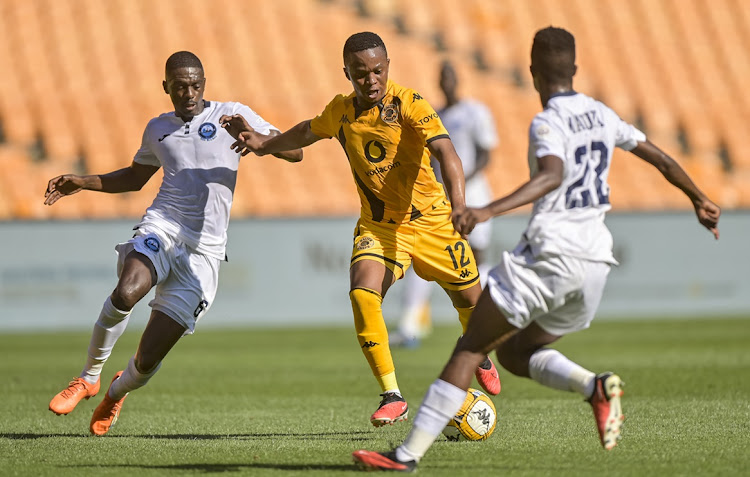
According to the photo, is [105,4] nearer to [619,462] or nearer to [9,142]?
[9,142]

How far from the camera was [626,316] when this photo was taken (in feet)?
53.5

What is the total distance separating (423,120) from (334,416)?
Result: 221cm

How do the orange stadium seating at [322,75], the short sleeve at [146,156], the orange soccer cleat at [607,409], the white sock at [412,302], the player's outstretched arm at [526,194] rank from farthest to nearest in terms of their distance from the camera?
the orange stadium seating at [322,75] < the white sock at [412,302] < the short sleeve at [146,156] < the orange soccer cleat at [607,409] < the player's outstretched arm at [526,194]

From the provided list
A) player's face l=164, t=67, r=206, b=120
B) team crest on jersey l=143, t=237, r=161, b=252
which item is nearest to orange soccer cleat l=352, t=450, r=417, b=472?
team crest on jersey l=143, t=237, r=161, b=252

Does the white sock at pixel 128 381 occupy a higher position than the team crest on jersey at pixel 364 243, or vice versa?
the team crest on jersey at pixel 364 243

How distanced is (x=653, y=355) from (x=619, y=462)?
20.3ft

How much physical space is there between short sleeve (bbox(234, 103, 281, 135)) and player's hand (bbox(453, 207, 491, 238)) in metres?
2.45

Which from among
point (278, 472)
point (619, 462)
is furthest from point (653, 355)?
point (278, 472)

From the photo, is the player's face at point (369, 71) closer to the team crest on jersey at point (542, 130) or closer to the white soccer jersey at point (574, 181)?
the white soccer jersey at point (574, 181)

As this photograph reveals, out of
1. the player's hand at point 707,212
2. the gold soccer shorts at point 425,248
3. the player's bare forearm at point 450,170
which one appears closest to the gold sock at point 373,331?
the gold soccer shorts at point 425,248

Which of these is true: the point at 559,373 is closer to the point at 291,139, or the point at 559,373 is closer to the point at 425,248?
the point at 425,248

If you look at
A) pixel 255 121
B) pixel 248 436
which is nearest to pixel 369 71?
pixel 255 121

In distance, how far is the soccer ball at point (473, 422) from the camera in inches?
247

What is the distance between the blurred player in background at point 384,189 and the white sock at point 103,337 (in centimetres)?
131
